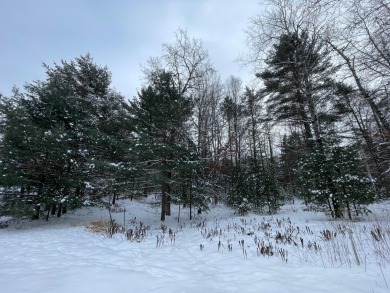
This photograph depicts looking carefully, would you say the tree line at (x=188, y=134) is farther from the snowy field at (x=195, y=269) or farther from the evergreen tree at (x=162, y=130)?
the snowy field at (x=195, y=269)

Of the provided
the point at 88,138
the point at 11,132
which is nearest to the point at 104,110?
the point at 88,138

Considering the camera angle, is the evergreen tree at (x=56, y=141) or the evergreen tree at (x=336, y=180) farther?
the evergreen tree at (x=56, y=141)

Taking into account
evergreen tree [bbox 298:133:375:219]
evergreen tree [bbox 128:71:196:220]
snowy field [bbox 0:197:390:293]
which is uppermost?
evergreen tree [bbox 128:71:196:220]

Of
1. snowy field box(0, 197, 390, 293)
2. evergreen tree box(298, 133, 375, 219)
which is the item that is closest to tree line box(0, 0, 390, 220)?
evergreen tree box(298, 133, 375, 219)

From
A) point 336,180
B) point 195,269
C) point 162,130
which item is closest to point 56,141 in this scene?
point 162,130

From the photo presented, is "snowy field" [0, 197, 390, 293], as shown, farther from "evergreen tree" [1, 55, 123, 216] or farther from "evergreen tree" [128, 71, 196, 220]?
"evergreen tree" [128, 71, 196, 220]

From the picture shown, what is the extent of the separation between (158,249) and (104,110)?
14513 millimetres

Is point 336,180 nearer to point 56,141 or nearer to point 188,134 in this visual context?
point 188,134

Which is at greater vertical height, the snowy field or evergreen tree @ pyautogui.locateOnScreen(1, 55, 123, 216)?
evergreen tree @ pyautogui.locateOnScreen(1, 55, 123, 216)

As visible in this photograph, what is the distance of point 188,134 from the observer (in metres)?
14.1

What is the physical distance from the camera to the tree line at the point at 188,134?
9.05 m

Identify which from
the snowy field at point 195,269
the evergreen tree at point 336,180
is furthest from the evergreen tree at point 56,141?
the evergreen tree at point 336,180

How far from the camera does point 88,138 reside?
1371cm

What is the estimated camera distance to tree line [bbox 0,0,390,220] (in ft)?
29.7
